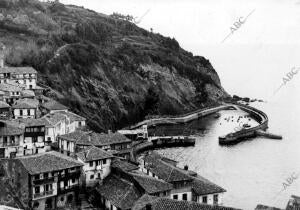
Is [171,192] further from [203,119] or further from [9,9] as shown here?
[9,9]

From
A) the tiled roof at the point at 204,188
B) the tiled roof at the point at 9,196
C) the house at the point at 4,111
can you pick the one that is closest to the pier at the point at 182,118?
the house at the point at 4,111

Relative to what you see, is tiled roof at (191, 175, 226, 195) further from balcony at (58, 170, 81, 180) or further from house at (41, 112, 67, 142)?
house at (41, 112, 67, 142)

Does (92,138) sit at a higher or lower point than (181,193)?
higher

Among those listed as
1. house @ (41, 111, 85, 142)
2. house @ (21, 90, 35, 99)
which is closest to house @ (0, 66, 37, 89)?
house @ (21, 90, 35, 99)

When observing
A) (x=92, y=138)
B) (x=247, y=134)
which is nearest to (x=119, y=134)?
(x=92, y=138)

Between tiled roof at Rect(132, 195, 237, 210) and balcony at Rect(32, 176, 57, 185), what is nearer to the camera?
tiled roof at Rect(132, 195, 237, 210)

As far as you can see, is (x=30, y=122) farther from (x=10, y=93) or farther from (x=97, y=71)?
(x=97, y=71)

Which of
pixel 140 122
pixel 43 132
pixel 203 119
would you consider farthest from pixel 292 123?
pixel 43 132
